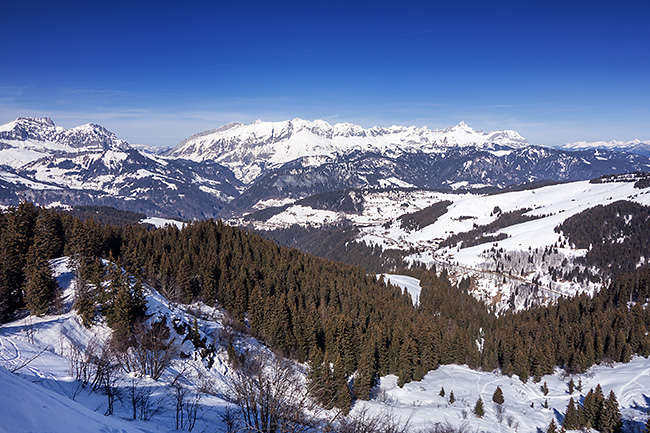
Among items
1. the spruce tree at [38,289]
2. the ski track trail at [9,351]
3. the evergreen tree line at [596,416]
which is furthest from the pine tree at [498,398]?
the spruce tree at [38,289]

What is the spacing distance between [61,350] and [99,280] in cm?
1583

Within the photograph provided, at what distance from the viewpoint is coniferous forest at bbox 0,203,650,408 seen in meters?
51.4

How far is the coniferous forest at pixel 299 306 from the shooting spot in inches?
2025

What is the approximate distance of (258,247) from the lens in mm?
121500

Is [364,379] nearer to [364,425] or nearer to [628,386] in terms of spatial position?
[364,425]

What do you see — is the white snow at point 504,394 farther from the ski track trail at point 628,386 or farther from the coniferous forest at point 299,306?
the coniferous forest at point 299,306

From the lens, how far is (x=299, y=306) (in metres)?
80.3

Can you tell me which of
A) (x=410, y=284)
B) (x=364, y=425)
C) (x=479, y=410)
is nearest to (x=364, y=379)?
(x=479, y=410)

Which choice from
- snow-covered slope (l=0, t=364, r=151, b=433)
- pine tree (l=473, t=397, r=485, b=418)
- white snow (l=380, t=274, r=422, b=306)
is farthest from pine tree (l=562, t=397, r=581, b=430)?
white snow (l=380, t=274, r=422, b=306)

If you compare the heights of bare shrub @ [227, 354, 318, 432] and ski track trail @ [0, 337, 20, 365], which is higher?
bare shrub @ [227, 354, 318, 432]

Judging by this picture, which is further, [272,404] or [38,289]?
[38,289]

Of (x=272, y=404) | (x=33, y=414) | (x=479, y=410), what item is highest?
(x=33, y=414)

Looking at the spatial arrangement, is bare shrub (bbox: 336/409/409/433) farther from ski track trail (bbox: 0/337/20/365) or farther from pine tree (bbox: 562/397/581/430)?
pine tree (bbox: 562/397/581/430)

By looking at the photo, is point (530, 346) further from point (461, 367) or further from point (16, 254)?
point (16, 254)
